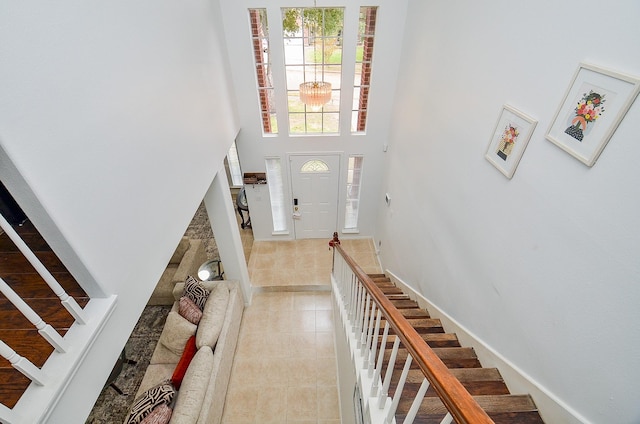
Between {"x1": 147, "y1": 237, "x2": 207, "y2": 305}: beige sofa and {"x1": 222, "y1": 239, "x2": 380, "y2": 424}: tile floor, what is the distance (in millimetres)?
1005

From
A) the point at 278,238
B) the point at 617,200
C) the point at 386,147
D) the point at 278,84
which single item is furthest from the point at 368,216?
the point at 617,200

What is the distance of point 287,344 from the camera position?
4113 mm

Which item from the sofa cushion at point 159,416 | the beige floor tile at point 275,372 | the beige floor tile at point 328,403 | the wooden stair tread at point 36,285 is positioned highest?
the wooden stair tread at point 36,285

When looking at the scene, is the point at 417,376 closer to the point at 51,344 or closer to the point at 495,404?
the point at 495,404

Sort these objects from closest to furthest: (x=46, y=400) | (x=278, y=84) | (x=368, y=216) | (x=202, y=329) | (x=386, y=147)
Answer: (x=46, y=400)
(x=202, y=329)
(x=278, y=84)
(x=386, y=147)
(x=368, y=216)

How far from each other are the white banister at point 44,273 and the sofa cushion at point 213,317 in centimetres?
214

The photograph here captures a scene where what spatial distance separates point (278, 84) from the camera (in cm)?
436

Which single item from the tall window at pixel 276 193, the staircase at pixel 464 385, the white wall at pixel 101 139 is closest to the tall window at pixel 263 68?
the tall window at pixel 276 193

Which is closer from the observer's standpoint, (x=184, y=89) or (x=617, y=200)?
(x=617, y=200)

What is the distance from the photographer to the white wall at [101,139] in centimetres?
117

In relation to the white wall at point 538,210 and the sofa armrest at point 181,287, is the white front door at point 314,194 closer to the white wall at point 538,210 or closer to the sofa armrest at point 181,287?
the sofa armrest at point 181,287

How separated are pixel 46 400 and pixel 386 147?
15.5ft

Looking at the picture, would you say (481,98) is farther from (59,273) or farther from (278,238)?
(278,238)

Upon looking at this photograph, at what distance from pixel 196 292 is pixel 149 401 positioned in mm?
1320
